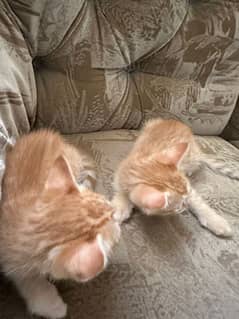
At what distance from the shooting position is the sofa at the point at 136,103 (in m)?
0.67

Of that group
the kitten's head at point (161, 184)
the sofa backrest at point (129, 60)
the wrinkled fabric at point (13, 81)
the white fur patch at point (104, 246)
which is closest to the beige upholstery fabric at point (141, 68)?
the sofa backrest at point (129, 60)

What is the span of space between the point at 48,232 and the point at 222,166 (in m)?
0.62

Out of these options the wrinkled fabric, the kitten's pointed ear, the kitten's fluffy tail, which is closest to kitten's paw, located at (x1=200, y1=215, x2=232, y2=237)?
the kitten's fluffy tail

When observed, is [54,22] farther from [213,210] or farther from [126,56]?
[213,210]

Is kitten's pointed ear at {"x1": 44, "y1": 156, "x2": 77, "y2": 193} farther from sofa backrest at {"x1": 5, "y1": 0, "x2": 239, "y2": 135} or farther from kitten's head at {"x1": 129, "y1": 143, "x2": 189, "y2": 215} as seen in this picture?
sofa backrest at {"x1": 5, "y1": 0, "x2": 239, "y2": 135}

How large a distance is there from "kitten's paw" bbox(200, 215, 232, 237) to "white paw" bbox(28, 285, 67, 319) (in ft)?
1.25

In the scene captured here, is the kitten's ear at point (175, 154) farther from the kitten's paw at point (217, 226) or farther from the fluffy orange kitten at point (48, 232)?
the fluffy orange kitten at point (48, 232)

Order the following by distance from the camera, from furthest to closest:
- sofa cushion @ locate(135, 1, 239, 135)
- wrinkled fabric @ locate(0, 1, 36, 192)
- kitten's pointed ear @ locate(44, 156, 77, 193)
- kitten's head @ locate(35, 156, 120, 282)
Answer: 1. sofa cushion @ locate(135, 1, 239, 135)
2. wrinkled fabric @ locate(0, 1, 36, 192)
3. kitten's pointed ear @ locate(44, 156, 77, 193)
4. kitten's head @ locate(35, 156, 120, 282)

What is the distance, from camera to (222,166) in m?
1.04

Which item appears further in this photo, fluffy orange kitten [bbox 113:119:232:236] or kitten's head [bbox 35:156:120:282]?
fluffy orange kitten [bbox 113:119:232:236]

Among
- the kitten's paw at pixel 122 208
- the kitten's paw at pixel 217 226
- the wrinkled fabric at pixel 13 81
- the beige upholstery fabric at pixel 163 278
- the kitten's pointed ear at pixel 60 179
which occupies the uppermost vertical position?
the wrinkled fabric at pixel 13 81

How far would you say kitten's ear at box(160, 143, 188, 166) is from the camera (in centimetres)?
95

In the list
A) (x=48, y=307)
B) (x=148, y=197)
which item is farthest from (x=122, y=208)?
(x=48, y=307)

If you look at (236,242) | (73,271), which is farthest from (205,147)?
(73,271)
